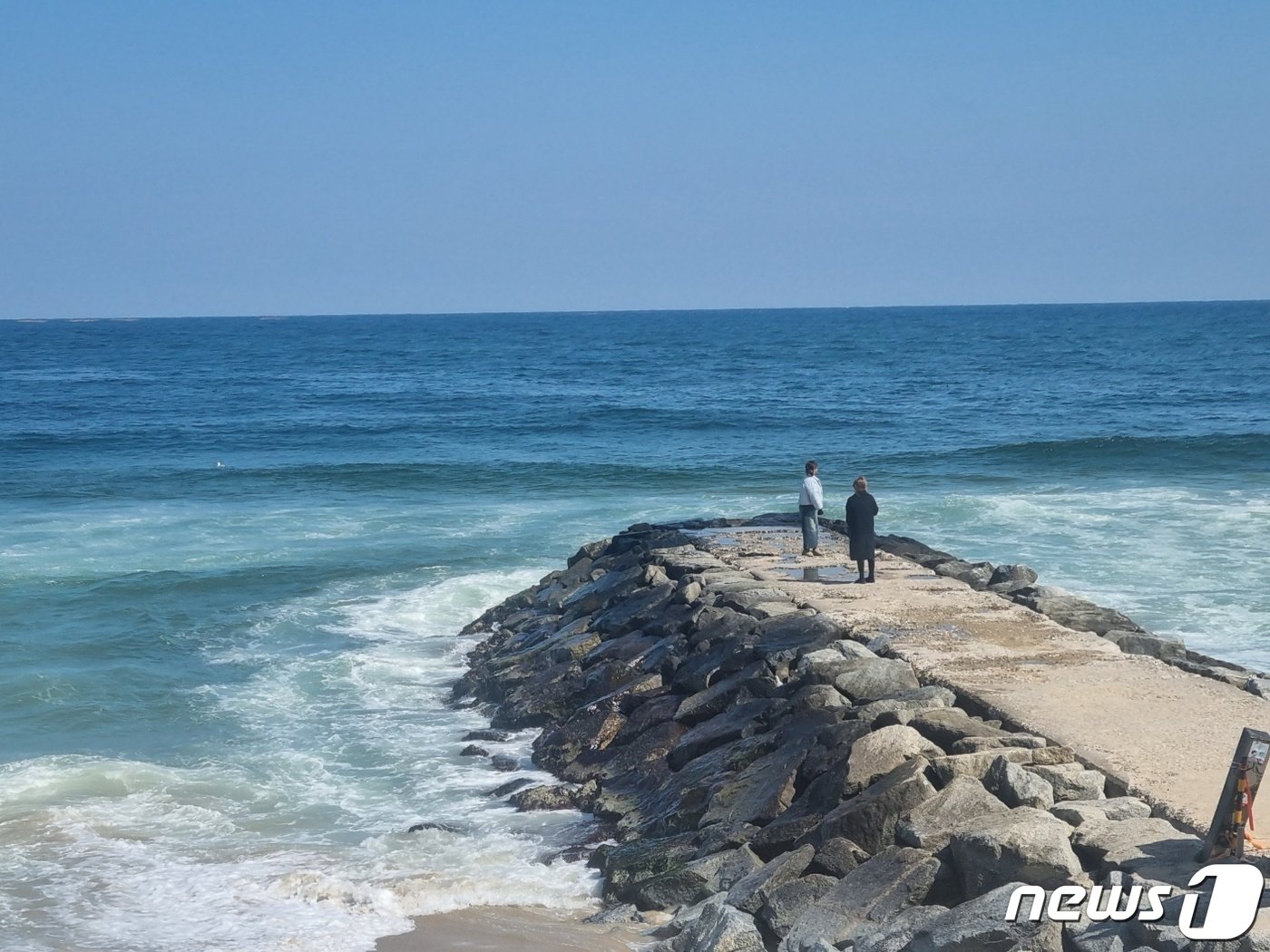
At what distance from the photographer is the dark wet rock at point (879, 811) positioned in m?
9.80

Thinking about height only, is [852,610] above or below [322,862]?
above

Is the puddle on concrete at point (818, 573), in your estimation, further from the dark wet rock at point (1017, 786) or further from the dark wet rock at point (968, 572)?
the dark wet rock at point (1017, 786)

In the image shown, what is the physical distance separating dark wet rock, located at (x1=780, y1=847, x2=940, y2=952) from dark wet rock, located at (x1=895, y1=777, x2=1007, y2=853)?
133 millimetres

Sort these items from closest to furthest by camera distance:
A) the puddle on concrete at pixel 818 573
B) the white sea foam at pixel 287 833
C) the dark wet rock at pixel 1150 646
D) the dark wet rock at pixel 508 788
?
1. the white sea foam at pixel 287 833
2. the dark wet rock at pixel 508 788
3. the dark wet rock at pixel 1150 646
4. the puddle on concrete at pixel 818 573

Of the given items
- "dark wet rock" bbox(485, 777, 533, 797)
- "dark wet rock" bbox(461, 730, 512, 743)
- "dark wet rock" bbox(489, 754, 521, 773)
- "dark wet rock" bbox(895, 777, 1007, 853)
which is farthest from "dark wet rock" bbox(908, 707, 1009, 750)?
"dark wet rock" bbox(461, 730, 512, 743)

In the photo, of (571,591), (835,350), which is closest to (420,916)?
(571,591)

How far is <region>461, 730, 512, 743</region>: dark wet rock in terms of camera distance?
51.1ft

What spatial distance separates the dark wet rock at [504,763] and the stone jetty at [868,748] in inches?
14.6

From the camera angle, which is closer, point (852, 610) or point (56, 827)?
point (56, 827)

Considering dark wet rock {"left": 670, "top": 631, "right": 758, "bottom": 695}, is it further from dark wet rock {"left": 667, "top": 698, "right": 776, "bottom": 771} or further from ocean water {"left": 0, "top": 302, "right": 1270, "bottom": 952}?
ocean water {"left": 0, "top": 302, "right": 1270, "bottom": 952}

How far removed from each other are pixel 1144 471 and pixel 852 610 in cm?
2120

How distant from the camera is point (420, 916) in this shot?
1077 cm

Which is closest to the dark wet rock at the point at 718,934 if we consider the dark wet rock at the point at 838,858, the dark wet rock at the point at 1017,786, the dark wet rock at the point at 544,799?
the dark wet rock at the point at 838,858

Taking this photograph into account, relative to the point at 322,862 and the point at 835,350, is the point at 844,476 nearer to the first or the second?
the point at 322,862
